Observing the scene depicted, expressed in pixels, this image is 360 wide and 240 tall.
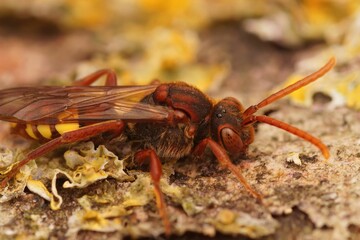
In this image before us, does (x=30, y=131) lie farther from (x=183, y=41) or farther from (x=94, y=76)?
(x=183, y=41)

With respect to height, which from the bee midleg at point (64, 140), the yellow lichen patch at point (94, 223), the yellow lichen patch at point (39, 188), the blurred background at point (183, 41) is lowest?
the yellow lichen patch at point (94, 223)

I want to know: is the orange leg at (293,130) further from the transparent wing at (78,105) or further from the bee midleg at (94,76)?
the bee midleg at (94,76)

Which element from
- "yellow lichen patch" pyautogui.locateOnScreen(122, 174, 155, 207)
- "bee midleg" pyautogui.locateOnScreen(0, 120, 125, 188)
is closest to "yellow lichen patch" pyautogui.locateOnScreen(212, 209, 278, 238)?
"yellow lichen patch" pyautogui.locateOnScreen(122, 174, 155, 207)

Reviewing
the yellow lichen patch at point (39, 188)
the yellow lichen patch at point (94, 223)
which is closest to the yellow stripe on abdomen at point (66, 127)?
the yellow lichen patch at point (39, 188)

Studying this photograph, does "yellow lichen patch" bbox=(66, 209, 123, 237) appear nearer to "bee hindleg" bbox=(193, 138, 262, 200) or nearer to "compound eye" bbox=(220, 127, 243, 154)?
"bee hindleg" bbox=(193, 138, 262, 200)

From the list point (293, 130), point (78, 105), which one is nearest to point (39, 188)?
point (78, 105)

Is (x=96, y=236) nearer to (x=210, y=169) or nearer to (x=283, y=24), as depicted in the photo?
(x=210, y=169)
